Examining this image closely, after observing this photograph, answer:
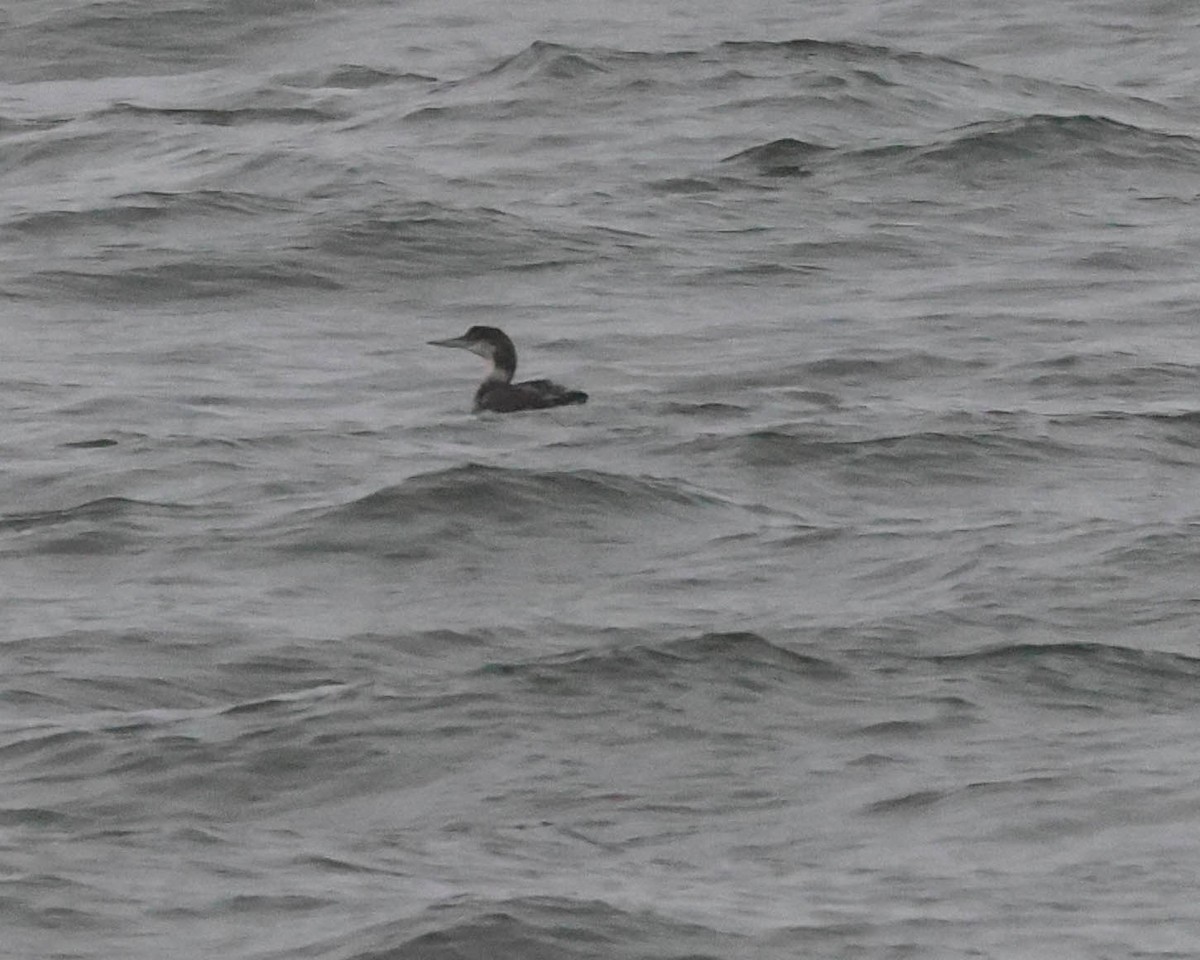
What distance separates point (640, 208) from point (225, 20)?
8.53 m

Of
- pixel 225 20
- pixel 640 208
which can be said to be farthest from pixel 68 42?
pixel 640 208

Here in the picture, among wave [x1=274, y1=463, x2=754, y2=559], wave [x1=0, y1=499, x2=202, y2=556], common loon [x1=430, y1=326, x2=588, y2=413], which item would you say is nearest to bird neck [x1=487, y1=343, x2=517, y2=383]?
common loon [x1=430, y1=326, x2=588, y2=413]

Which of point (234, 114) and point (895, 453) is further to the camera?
point (234, 114)

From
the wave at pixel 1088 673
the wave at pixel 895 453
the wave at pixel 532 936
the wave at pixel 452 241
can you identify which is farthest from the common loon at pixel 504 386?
the wave at pixel 532 936

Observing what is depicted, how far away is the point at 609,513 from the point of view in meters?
13.1

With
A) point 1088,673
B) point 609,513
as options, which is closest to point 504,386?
point 609,513

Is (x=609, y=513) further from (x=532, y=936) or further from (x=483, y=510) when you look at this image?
(x=532, y=936)

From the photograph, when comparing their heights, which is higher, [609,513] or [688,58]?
[688,58]

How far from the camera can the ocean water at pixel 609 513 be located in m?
8.91

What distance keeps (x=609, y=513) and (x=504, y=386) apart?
1.75 metres

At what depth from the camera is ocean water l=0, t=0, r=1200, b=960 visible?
29.2 feet

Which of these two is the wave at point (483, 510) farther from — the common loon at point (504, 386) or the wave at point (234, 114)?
the wave at point (234, 114)

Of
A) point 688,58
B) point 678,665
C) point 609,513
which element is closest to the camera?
point 678,665

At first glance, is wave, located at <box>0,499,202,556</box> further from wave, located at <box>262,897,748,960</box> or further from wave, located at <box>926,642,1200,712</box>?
wave, located at <box>262,897,748,960</box>
